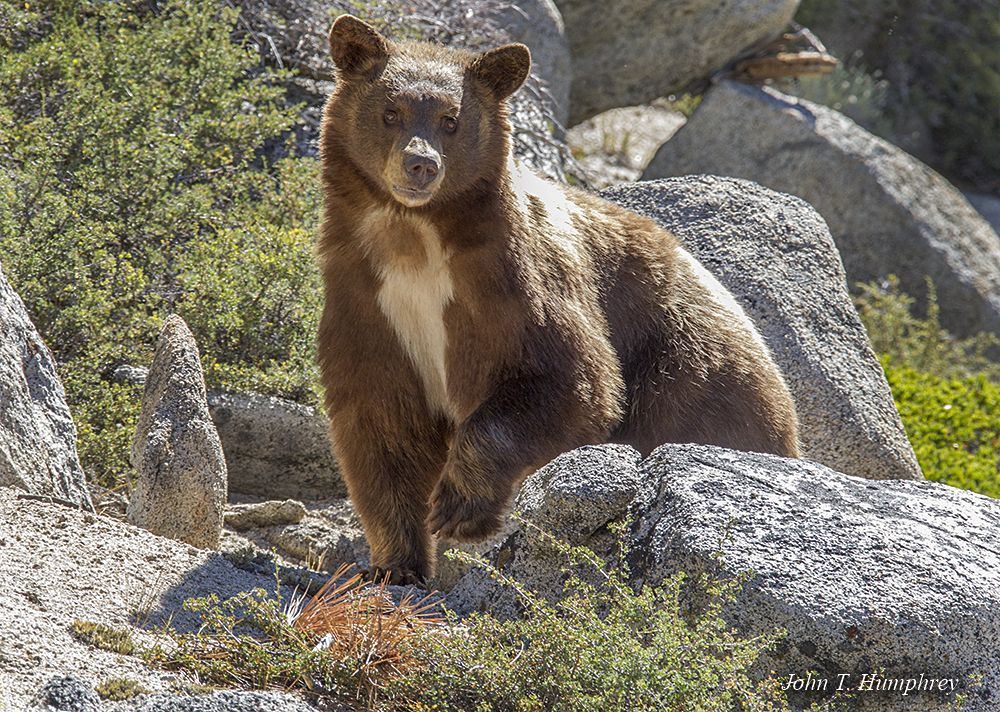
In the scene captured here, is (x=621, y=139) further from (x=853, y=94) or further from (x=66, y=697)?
(x=66, y=697)

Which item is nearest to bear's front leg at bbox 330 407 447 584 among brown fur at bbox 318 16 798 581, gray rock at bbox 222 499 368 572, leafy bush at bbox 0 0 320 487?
brown fur at bbox 318 16 798 581

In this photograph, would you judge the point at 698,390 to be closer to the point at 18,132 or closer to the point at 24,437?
the point at 24,437

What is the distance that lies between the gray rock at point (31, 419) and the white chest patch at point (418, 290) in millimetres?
1416

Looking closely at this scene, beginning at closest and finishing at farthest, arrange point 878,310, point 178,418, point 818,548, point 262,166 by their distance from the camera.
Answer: point 818,548 → point 178,418 → point 262,166 → point 878,310

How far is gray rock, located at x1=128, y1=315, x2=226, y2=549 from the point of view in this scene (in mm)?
5934

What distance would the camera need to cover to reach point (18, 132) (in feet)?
27.0

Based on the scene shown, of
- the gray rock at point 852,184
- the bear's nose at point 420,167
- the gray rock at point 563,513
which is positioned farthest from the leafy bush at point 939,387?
the bear's nose at point 420,167

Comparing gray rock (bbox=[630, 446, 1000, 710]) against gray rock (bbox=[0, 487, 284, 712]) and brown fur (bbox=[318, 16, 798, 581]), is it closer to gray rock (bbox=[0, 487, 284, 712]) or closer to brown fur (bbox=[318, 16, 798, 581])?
brown fur (bbox=[318, 16, 798, 581])

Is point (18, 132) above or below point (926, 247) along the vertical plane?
above

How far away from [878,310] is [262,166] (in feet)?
20.5

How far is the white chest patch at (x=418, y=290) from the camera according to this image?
235 inches

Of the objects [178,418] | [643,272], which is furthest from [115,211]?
[643,272]

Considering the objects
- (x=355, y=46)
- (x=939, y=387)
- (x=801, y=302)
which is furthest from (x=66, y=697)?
(x=939, y=387)

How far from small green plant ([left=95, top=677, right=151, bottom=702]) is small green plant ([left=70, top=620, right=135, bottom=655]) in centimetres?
25
